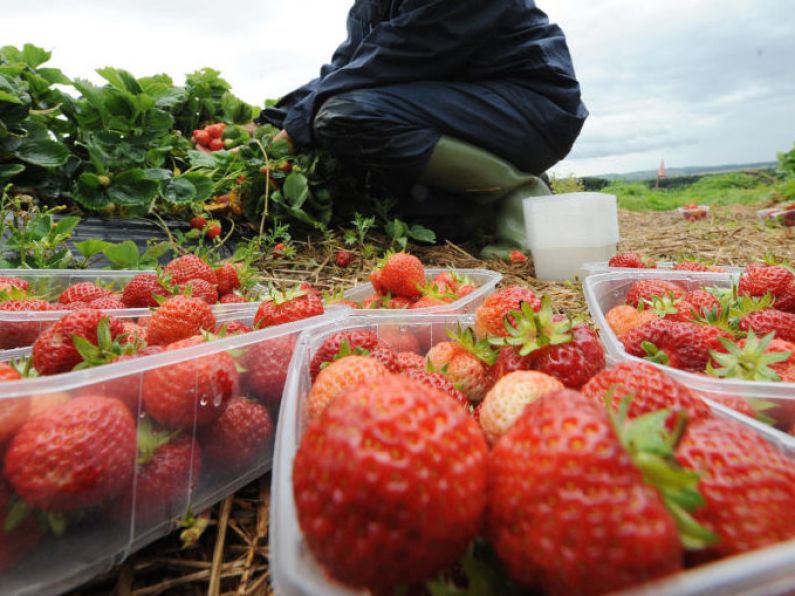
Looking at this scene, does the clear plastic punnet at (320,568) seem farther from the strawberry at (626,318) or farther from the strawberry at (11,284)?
the strawberry at (11,284)

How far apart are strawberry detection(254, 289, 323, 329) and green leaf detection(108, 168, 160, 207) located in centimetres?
140

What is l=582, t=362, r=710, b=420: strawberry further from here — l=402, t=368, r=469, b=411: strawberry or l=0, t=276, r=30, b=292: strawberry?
l=0, t=276, r=30, b=292: strawberry

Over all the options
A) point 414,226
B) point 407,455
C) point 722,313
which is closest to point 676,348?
point 722,313

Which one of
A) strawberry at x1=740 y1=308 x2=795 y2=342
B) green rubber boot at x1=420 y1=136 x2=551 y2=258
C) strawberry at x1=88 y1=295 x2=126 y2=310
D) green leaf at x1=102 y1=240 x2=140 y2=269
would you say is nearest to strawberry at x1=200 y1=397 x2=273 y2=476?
strawberry at x1=88 y1=295 x2=126 y2=310

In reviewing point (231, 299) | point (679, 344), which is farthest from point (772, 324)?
point (231, 299)

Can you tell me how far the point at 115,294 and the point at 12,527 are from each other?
880 millimetres

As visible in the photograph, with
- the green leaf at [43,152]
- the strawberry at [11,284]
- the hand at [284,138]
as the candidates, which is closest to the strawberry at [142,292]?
the strawberry at [11,284]

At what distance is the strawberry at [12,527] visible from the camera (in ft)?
1.68

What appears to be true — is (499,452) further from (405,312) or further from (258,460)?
(405,312)

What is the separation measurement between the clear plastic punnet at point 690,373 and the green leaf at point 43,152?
208 centimetres

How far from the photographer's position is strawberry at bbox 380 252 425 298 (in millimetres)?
1430

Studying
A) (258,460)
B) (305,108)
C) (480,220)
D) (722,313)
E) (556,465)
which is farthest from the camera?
(480,220)

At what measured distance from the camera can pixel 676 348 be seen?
0.82 meters

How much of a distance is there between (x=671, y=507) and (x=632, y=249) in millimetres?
2923
